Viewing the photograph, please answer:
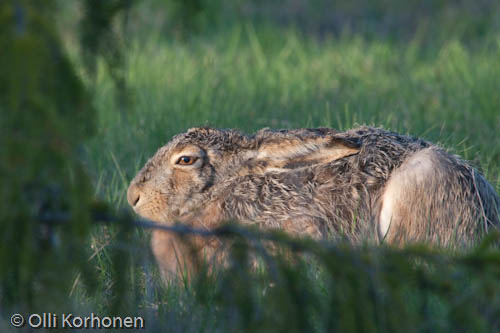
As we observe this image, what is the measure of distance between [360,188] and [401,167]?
0.25m

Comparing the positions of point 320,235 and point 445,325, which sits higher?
point 320,235

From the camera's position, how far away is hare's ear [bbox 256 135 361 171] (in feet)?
12.3

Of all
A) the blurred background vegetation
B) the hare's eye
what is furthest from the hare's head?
the blurred background vegetation

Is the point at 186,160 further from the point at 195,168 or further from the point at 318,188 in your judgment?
the point at 318,188

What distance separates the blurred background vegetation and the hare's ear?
2.18ft

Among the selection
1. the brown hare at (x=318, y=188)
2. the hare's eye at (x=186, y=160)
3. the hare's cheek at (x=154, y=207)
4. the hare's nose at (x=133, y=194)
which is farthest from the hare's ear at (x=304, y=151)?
the hare's nose at (x=133, y=194)

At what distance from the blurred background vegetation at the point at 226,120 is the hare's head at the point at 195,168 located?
35 cm

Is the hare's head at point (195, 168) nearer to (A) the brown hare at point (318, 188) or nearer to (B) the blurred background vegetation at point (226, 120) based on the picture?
(A) the brown hare at point (318, 188)

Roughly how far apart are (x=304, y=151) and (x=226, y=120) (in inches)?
72.9

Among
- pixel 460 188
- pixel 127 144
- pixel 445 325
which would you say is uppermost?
pixel 127 144

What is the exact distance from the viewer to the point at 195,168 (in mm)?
4211

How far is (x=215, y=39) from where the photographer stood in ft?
28.5

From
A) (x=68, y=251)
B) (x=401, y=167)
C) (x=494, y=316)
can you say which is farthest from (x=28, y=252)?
(x=401, y=167)

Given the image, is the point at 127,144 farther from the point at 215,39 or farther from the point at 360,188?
the point at 215,39
